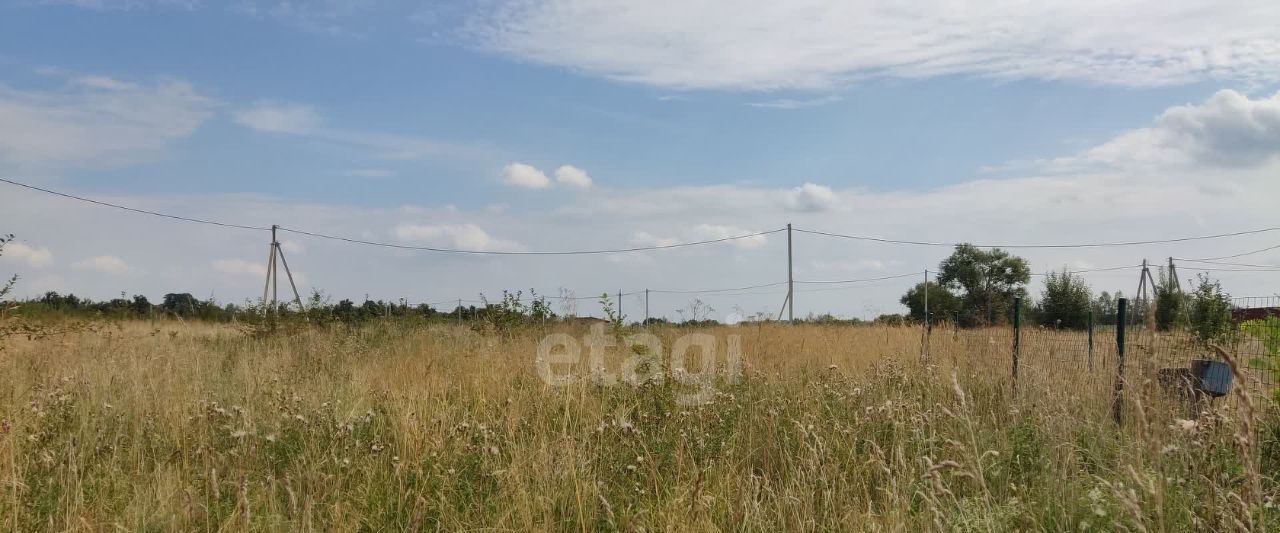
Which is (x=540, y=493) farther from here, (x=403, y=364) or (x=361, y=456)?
(x=403, y=364)

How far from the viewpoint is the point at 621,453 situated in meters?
4.89

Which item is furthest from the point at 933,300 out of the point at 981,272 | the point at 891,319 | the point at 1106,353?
the point at 1106,353

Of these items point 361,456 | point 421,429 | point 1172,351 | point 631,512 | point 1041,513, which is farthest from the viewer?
point 1172,351

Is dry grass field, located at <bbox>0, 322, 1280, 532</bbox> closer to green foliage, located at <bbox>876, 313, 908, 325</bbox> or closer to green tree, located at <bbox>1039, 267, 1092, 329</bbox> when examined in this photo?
green foliage, located at <bbox>876, 313, 908, 325</bbox>

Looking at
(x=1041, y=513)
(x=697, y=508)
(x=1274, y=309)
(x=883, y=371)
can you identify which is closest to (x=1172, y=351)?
(x=1274, y=309)

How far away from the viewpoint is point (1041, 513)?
3797mm

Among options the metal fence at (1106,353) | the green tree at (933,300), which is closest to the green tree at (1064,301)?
the green tree at (933,300)

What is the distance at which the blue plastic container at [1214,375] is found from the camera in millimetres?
6086

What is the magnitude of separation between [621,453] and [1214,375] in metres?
4.75

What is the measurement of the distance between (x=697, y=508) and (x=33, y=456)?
428 cm

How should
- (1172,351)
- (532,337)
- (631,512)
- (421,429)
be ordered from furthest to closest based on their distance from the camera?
1. (532,337)
2. (1172,351)
3. (421,429)
4. (631,512)

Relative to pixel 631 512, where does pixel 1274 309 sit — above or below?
above

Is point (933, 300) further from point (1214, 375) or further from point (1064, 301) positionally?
point (1214, 375)

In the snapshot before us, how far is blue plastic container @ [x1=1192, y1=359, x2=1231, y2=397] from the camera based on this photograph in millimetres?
6086
